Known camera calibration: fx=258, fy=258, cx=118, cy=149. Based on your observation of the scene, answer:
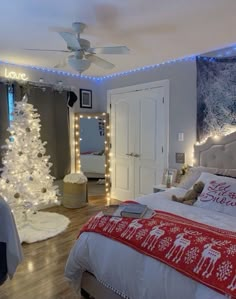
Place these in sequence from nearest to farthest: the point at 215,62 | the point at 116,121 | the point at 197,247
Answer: the point at 197,247, the point at 215,62, the point at 116,121

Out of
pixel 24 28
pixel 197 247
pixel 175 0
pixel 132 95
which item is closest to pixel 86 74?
pixel 132 95

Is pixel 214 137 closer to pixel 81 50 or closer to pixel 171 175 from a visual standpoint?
pixel 171 175

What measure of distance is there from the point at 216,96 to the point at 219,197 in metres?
1.59

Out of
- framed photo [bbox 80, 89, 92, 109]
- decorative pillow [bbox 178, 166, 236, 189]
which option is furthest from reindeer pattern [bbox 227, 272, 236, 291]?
framed photo [bbox 80, 89, 92, 109]

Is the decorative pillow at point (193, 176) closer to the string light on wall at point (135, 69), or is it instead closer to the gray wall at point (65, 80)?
the string light on wall at point (135, 69)

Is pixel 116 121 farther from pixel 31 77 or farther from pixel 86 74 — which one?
pixel 31 77

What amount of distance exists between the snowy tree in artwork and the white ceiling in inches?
37.1

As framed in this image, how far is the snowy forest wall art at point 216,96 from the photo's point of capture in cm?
337

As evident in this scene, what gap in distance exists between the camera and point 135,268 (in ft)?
5.78

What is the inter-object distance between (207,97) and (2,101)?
120 inches

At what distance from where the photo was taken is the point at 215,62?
348 centimetres

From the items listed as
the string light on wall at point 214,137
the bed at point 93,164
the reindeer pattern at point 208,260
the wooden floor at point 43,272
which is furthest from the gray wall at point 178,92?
the reindeer pattern at point 208,260

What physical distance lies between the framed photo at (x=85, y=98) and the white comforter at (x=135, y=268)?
3.15 metres

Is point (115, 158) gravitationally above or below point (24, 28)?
below
